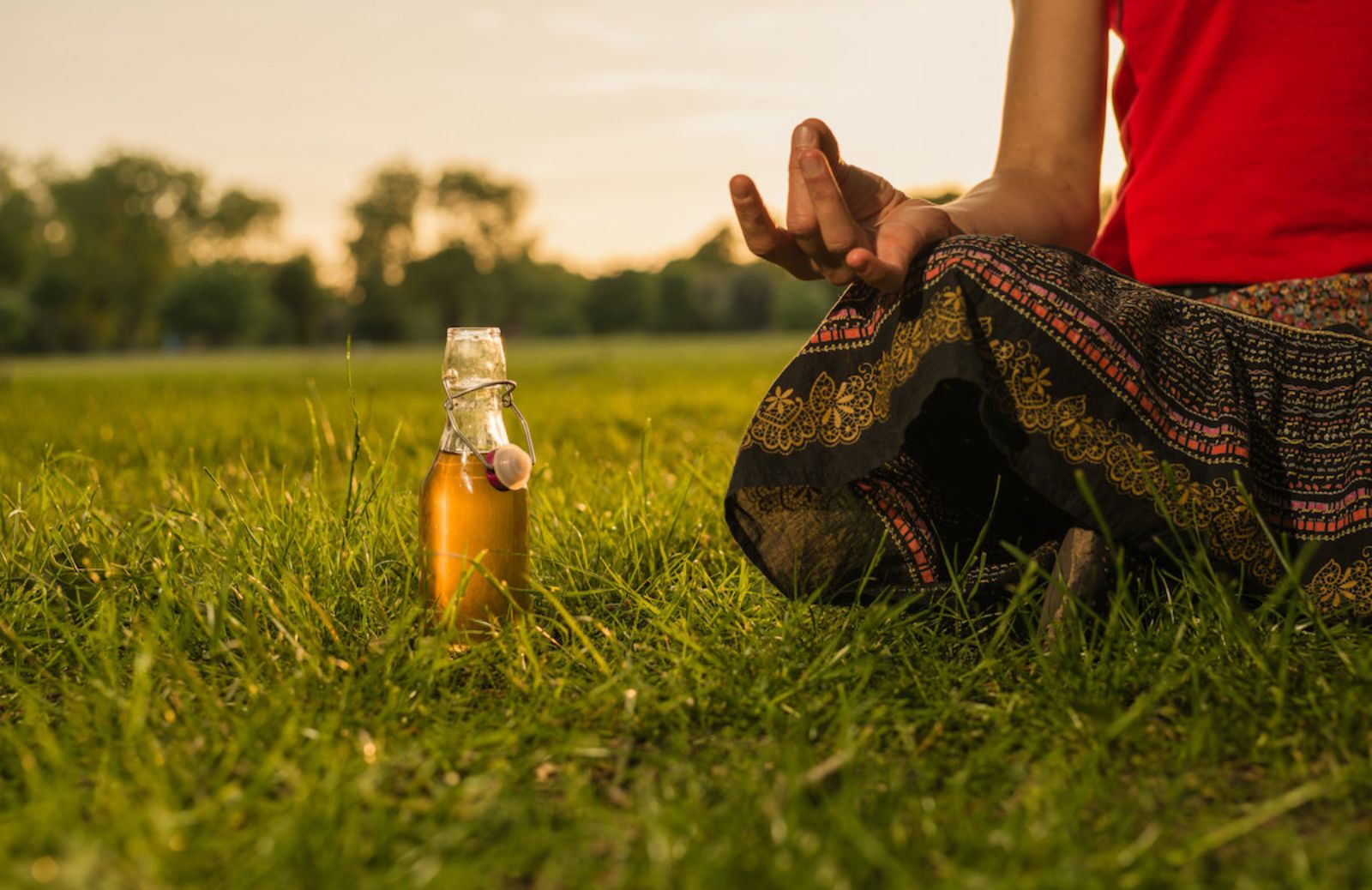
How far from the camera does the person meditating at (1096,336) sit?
176 centimetres

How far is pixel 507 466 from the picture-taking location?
192cm

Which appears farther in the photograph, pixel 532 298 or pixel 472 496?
pixel 532 298

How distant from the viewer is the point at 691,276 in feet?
314

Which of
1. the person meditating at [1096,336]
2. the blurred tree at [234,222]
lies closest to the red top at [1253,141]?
the person meditating at [1096,336]

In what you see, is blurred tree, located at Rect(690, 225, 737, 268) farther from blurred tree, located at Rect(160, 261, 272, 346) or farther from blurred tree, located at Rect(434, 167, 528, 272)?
blurred tree, located at Rect(160, 261, 272, 346)

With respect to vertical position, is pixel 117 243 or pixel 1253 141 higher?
pixel 117 243

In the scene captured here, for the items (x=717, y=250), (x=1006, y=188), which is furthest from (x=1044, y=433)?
(x=717, y=250)

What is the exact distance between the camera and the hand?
1.67 meters

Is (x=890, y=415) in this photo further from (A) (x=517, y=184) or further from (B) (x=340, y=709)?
(A) (x=517, y=184)

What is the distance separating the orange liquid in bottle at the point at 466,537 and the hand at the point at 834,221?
638 mm

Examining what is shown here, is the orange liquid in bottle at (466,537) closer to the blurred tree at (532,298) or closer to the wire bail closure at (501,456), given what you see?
the wire bail closure at (501,456)

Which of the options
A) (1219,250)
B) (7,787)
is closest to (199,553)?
(7,787)

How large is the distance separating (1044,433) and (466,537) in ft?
3.27

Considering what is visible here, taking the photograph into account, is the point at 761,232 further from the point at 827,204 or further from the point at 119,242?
the point at 119,242
